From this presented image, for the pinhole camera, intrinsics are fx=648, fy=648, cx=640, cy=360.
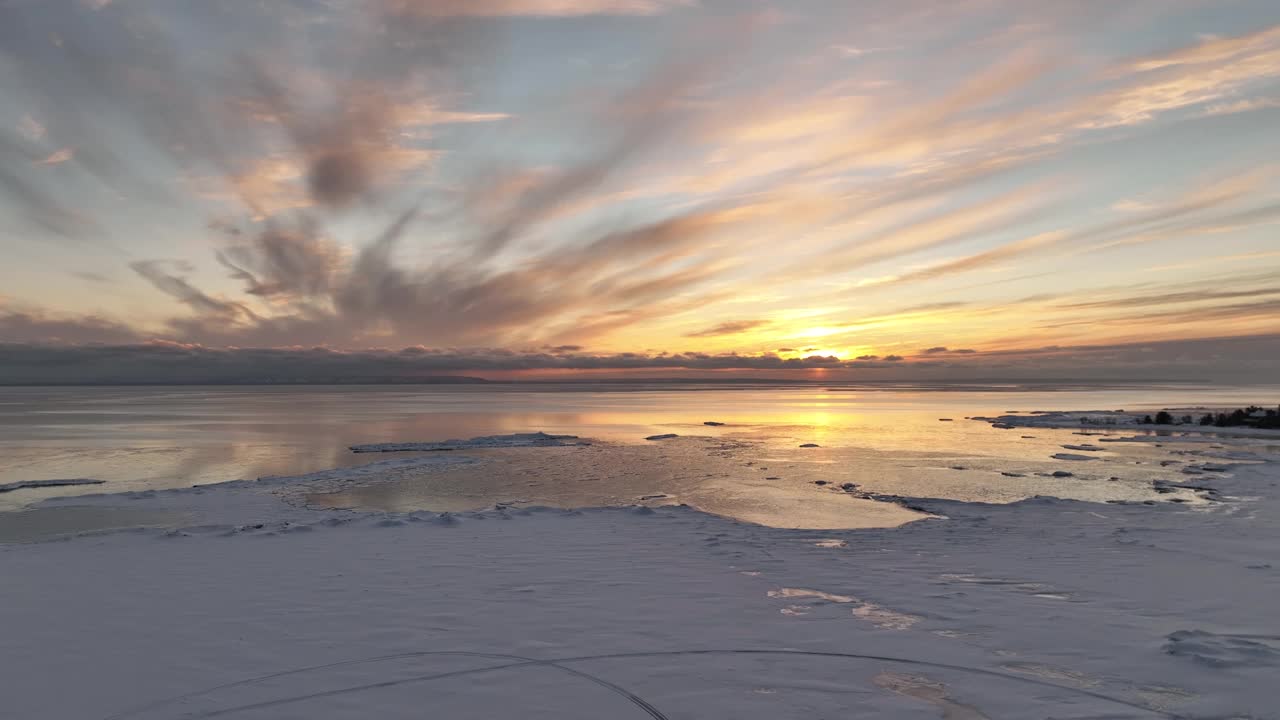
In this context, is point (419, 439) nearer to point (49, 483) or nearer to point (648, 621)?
point (49, 483)

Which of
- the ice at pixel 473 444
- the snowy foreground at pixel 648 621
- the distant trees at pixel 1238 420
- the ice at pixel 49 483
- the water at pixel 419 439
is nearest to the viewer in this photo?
the snowy foreground at pixel 648 621

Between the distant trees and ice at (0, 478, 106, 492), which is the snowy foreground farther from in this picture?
the distant trees

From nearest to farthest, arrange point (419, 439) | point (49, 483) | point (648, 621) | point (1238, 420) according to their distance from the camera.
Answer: point (648, 621) < point (49, 483) < point (419, 439) < point (1238, 420)

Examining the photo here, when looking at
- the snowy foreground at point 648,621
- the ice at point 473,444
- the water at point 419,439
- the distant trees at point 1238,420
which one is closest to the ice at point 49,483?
the water at point 419,439

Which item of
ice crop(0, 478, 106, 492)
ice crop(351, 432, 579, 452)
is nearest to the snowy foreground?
ice crop(0, 478, 106, 492)

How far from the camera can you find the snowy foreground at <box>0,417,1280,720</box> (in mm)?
5629

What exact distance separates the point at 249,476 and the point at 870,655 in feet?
65.6

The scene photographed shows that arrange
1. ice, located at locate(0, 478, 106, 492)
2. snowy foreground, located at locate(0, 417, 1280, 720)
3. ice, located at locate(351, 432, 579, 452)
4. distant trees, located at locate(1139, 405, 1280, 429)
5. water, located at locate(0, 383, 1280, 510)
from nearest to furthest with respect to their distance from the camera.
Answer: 1. snowy foreground, located at locate(0, 417, 1280, 720)
2. ice, located at locate(0, 478, 106, 492)
3. water, located at locate(0, 383, 1280, 510)
4. ice, located at locate(351, 432, 579, 452)
5. distant trees, located at locate(1139, 405, 1280, 429)

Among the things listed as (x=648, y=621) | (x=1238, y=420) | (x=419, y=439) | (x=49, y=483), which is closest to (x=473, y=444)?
(x=419, y=439)

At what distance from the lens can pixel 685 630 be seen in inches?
282

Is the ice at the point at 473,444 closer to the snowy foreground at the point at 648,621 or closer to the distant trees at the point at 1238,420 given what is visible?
the snowy foreground at the point at 648,621

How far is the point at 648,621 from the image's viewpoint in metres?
7.45

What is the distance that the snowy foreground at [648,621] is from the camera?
5629 mm

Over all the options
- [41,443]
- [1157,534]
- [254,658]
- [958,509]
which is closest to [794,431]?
[958,509]
